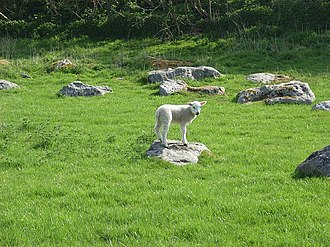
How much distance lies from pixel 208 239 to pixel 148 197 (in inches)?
94.3

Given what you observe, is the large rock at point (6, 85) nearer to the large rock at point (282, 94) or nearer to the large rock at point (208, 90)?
the large rock at point (208, 90)

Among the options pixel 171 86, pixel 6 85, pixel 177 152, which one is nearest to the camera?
pixel 177 152

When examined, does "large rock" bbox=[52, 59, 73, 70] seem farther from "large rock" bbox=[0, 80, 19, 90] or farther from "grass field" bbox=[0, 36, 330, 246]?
"large rock" bbox=[0, 80, 19, 90]

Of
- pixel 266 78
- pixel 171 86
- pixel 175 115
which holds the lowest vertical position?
pixel 266 78

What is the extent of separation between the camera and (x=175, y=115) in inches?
526

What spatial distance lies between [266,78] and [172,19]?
18836 mm

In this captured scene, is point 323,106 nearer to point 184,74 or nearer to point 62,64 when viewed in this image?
point 184,74

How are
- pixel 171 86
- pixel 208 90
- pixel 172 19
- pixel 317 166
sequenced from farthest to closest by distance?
1. pixel 172 19
2. pixel 171 86
3. pixel 208 90
4. pixel 317 166

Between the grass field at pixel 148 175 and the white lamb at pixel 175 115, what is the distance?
0.83 metres

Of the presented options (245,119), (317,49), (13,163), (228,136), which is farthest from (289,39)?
(13,163)

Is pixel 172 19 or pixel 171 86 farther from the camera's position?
pixel 172 19

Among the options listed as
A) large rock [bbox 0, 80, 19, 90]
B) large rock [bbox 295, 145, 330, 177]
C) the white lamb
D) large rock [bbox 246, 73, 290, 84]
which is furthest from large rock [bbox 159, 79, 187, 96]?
large rock [bbox 295, 145, 330, 177]

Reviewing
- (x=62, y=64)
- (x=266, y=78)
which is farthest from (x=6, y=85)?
(x=266, y=78)

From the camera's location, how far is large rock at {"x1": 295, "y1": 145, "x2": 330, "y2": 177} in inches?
422
